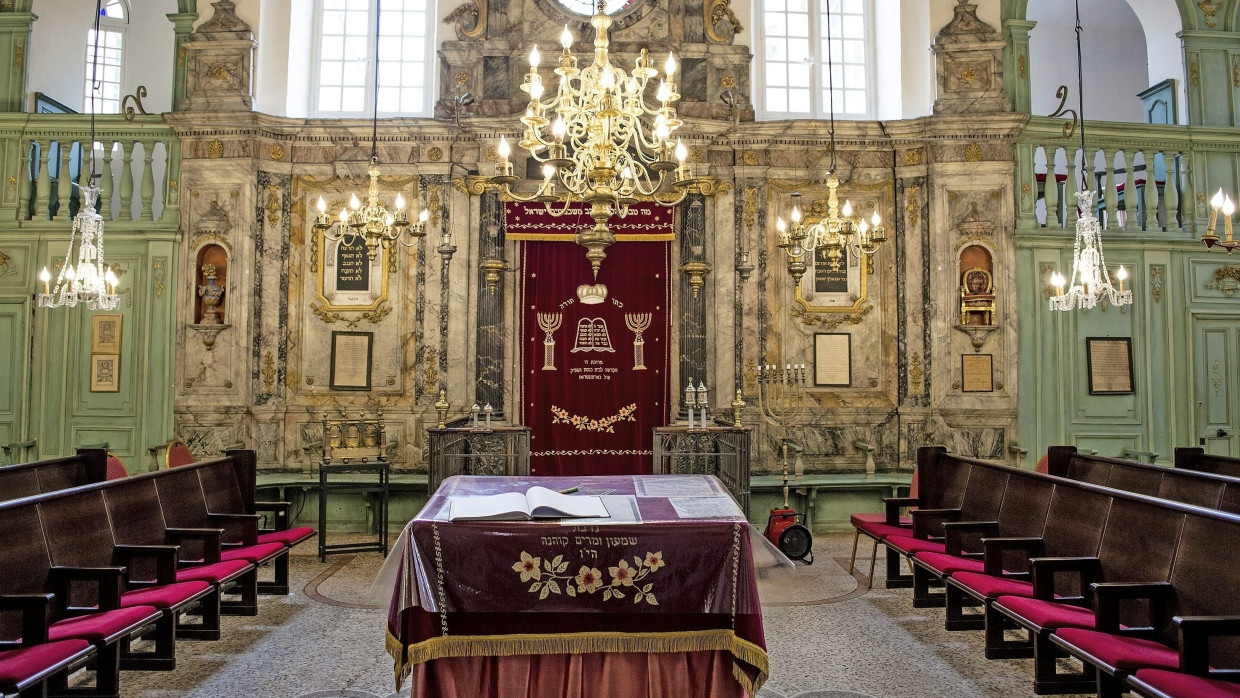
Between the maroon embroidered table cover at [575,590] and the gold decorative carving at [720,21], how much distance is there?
657cm

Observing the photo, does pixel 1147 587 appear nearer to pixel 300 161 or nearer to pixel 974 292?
pixel 974 292

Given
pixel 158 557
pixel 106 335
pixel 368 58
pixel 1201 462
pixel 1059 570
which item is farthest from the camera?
pixel 368 58

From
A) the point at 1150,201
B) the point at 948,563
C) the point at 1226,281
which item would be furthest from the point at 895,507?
the point at 1226,281

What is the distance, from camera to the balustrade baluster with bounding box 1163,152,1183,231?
8672 millimetres

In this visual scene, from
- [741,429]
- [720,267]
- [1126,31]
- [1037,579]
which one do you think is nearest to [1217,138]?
[1126,31]

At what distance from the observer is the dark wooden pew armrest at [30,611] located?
122 inches

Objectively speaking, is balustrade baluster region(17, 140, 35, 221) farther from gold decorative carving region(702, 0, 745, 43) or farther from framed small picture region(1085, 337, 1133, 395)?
framed small picture region(1085, 337, 1133, 395)

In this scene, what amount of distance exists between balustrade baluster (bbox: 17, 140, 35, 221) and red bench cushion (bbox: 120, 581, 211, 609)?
6321 millimetres

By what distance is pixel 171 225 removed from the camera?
8.39m

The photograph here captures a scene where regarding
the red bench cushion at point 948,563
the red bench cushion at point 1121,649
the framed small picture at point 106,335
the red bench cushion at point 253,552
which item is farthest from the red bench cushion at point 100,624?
the framed small picture at point 106,335

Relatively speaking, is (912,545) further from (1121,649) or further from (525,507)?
(525,507)

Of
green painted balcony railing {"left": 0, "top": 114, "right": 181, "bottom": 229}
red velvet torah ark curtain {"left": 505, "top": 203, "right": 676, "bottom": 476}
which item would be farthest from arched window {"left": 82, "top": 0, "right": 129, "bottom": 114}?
red velvet torah ark curtain {"left": 505, "top": 203, "right": 676, "bottom": 476}

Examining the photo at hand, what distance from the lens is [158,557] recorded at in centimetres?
412

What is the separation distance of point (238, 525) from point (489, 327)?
353cm
